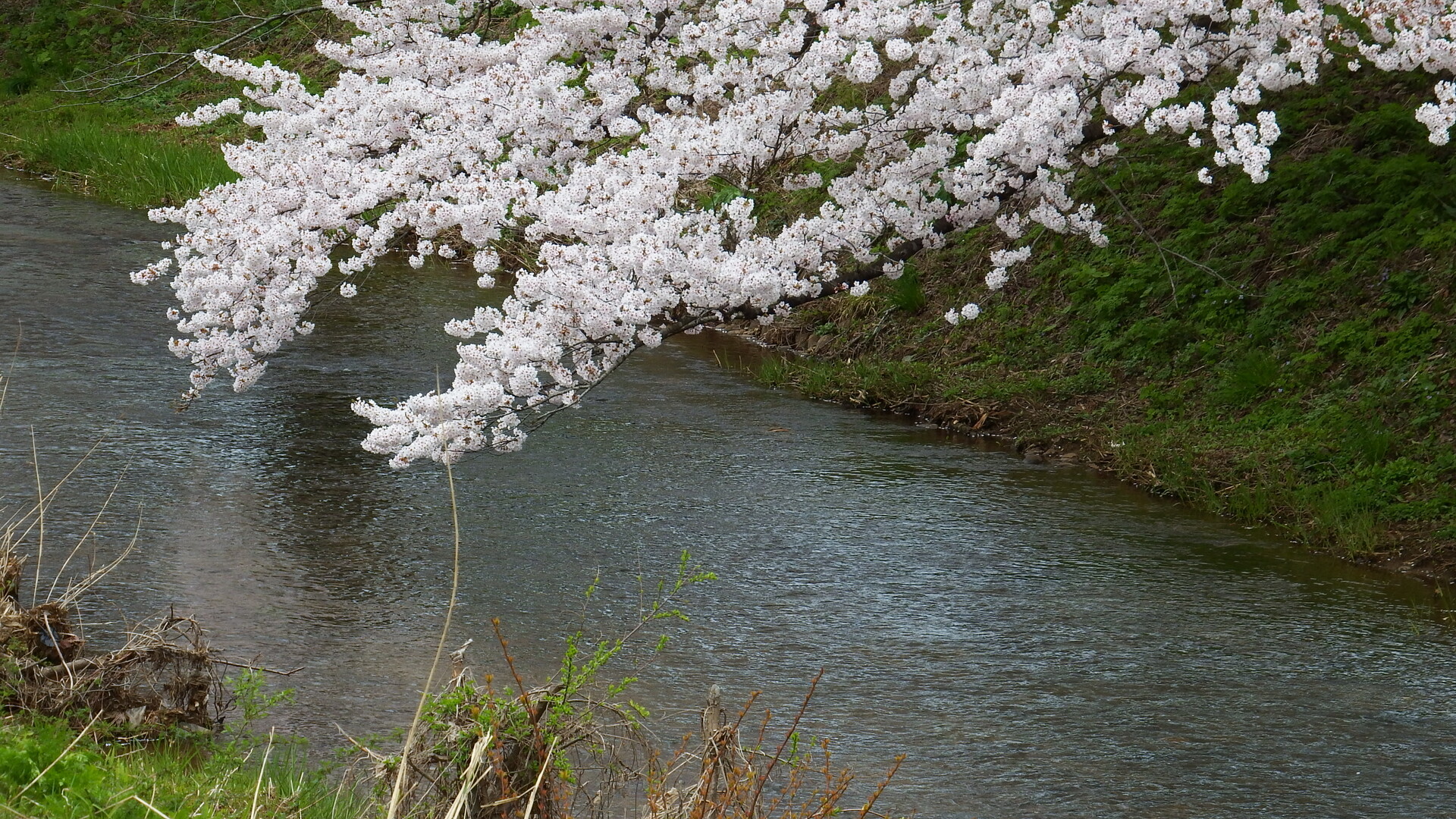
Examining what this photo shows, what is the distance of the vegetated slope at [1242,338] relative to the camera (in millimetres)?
7270

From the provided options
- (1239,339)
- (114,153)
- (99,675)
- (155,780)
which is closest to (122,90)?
(114,153)

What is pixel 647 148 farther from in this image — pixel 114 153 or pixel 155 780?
pixel 114 153

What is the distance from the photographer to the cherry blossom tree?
227 inches

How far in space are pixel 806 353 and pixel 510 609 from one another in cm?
540

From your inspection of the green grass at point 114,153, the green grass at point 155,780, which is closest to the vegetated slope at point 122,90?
the green grass at point 114,153

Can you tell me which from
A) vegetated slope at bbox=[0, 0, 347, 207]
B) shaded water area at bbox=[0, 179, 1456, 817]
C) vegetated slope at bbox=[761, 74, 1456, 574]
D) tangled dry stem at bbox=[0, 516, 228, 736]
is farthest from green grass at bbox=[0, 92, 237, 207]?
tangled dry stem at bbox=[0, 516, 228, 736]

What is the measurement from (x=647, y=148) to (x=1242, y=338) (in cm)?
397

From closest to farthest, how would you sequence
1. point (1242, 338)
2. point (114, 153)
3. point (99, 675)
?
1. point (99, 675)
2. point (1242, 338)
3. point (114, 153)

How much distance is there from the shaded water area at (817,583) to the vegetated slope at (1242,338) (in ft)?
1.23

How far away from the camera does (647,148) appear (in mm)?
6793

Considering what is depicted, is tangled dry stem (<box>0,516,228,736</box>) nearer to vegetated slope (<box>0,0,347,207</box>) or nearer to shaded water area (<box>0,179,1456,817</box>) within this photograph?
shaded water area (<box>0,179,1456,817</box>)

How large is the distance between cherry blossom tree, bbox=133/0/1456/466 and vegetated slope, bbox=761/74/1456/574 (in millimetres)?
849

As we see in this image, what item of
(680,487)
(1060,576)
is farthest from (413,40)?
Result: (1060,576)

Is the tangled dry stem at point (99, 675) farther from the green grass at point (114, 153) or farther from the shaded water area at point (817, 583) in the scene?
the green grass at point (114, 153)
